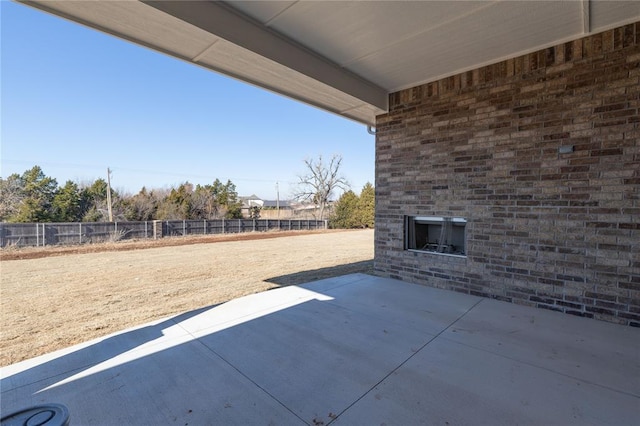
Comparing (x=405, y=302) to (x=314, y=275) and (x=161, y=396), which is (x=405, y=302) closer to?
(x=314, y=275)

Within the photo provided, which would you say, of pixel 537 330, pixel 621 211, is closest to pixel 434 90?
pixel 621 211

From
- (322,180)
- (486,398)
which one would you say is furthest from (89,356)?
(322,180)

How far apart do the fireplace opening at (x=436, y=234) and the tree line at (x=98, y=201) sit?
19929mm

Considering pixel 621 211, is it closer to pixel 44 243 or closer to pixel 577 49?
pixel 577 49

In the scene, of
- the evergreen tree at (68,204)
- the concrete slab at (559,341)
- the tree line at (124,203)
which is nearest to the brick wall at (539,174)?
the concrete slab at (559,341)

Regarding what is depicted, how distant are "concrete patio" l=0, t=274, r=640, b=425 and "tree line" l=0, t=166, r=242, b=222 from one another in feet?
66.0

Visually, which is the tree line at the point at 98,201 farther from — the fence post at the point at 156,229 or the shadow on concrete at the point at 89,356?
the shadow on concrete at the point at 89,356

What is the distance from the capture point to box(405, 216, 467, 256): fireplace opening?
4426 millimetres

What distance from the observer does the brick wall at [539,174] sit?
3072mm

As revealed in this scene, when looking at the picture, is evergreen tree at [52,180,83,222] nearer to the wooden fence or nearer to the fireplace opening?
the wooden fence

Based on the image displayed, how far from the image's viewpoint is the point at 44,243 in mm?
12617

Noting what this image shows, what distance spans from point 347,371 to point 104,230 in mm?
16883

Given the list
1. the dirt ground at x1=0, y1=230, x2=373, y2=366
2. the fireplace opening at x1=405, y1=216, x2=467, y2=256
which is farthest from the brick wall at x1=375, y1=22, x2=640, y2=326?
the dirt ground at x1=0, y1=230, x2=373, y2=366

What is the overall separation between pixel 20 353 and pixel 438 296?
16.2 ft
